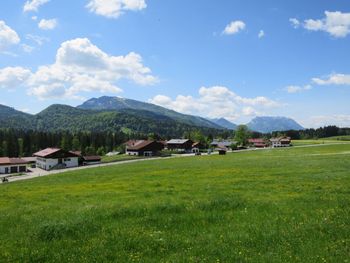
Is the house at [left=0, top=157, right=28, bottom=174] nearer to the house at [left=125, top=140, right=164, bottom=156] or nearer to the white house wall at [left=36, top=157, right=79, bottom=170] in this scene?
the white house wall at [left=36, top=157, right=79, bottom=170]

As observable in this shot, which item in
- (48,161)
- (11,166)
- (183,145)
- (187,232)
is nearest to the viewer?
(187,232)

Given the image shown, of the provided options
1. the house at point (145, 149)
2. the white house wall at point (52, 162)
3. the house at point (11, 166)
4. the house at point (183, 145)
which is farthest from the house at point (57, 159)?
the house at point (183, 145)

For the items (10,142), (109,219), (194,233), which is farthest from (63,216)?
(10,142)

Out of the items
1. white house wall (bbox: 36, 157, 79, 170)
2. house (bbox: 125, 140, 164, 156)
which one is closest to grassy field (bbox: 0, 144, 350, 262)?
white house wall (bbox: 36, 157, 79, 170)

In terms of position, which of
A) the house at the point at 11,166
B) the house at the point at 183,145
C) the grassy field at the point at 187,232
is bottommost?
the house at the point at 11,166

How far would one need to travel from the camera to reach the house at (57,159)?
11731 centimetres

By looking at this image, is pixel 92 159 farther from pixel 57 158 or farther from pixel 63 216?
pixel 63 216

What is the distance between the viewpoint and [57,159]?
4702 inches

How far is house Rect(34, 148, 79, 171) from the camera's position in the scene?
117m

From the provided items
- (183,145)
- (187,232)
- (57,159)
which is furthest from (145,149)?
(187,232)

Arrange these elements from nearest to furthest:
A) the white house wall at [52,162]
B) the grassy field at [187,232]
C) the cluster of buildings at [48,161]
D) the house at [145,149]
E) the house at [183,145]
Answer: the grassy field at [187,232], the cluster of buildings at [48,161], the white house wall at [52,162], the house at [145,149], the house at [183,145]

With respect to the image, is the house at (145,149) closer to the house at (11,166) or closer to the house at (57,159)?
the house at (57,159)

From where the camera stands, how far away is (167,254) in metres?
11.4

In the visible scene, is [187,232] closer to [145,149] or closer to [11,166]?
[11,166]
